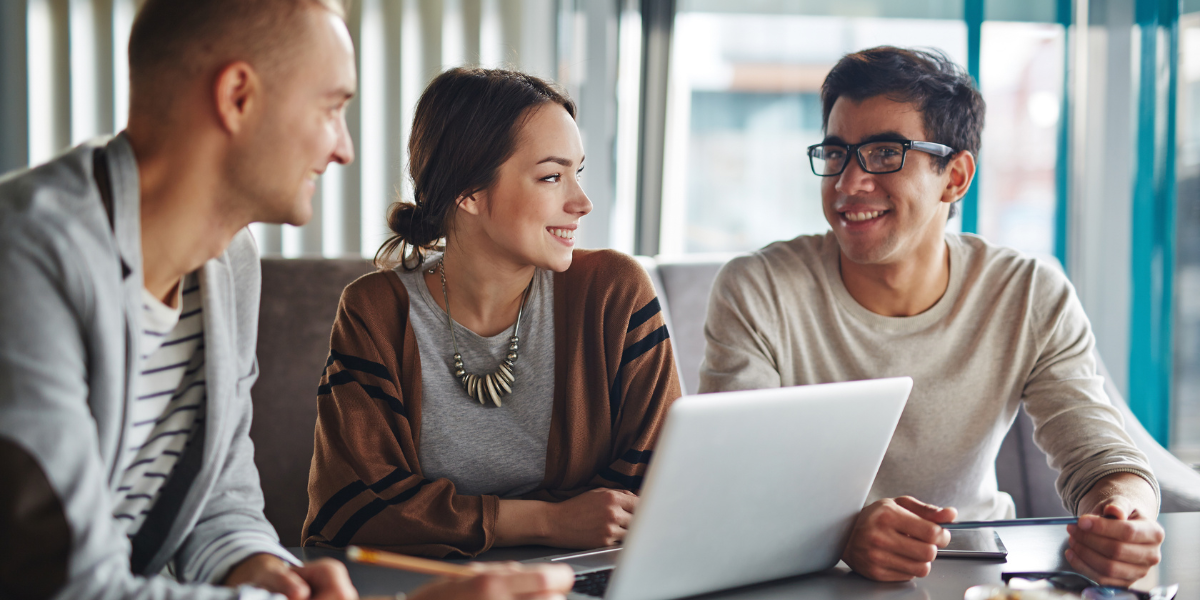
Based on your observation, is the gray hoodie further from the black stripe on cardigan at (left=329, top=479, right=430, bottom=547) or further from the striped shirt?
the black stripe on cardigan at (left=329, top=479, right=430, bottom=547)

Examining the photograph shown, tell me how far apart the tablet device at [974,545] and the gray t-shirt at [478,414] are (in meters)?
0.61

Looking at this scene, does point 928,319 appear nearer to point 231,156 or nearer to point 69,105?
point 231,156

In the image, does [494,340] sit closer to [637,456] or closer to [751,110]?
[637,456]

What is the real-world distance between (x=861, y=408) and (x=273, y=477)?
1.48 meters

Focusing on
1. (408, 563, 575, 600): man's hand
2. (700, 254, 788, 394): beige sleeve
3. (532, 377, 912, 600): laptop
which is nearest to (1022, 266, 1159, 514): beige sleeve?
(700, 254, 788, 394): beige sleeve

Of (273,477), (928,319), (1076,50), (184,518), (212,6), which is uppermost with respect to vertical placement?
(1076,50)

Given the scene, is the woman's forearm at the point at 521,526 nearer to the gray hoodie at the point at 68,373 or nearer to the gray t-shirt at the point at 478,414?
the gray t-shirt at the point at 478,414

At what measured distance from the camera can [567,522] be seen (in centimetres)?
110

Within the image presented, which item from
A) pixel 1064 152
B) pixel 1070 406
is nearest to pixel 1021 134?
pixel 1064 152

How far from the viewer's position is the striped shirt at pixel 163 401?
0.85 m

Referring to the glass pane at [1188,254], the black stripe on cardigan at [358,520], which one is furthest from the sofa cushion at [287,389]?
the glass pane at [1188,254]

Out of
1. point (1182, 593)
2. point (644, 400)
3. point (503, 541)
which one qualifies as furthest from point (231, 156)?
point (1182, 593)

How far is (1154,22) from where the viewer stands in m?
2.58

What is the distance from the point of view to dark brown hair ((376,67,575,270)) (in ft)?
4.34
